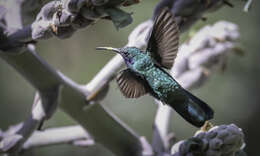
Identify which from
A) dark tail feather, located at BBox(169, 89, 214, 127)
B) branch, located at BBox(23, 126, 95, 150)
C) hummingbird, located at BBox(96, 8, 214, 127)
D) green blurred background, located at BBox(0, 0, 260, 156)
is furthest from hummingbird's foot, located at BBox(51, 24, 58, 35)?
green blurred background, located at BBox(0, 0, 260, 156)

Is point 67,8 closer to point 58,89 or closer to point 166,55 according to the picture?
point 166,55

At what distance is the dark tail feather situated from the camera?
94cm

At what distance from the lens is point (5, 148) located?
1.14 meters

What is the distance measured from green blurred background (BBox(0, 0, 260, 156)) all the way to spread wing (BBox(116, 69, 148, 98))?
110cm

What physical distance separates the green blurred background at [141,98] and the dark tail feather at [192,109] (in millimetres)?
1122

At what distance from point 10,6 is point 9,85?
1120mm

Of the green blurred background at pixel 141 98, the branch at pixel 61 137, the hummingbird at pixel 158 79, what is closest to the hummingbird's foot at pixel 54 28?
the hummingbird at pixel 158 79

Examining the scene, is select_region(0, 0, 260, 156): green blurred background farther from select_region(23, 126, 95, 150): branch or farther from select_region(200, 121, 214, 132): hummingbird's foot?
select_region(200, 121, 214, 132): hummingbird's foot

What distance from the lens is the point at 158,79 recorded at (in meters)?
0.96

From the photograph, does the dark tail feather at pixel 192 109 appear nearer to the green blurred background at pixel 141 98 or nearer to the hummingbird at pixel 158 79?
the hummingbird at pixel 158 79

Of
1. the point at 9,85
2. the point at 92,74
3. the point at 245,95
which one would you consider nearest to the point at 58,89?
the point at 92,74

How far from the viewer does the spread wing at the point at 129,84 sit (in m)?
0.93

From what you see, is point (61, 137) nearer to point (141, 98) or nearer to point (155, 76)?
point (155, 76)

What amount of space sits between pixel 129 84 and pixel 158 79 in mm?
57
